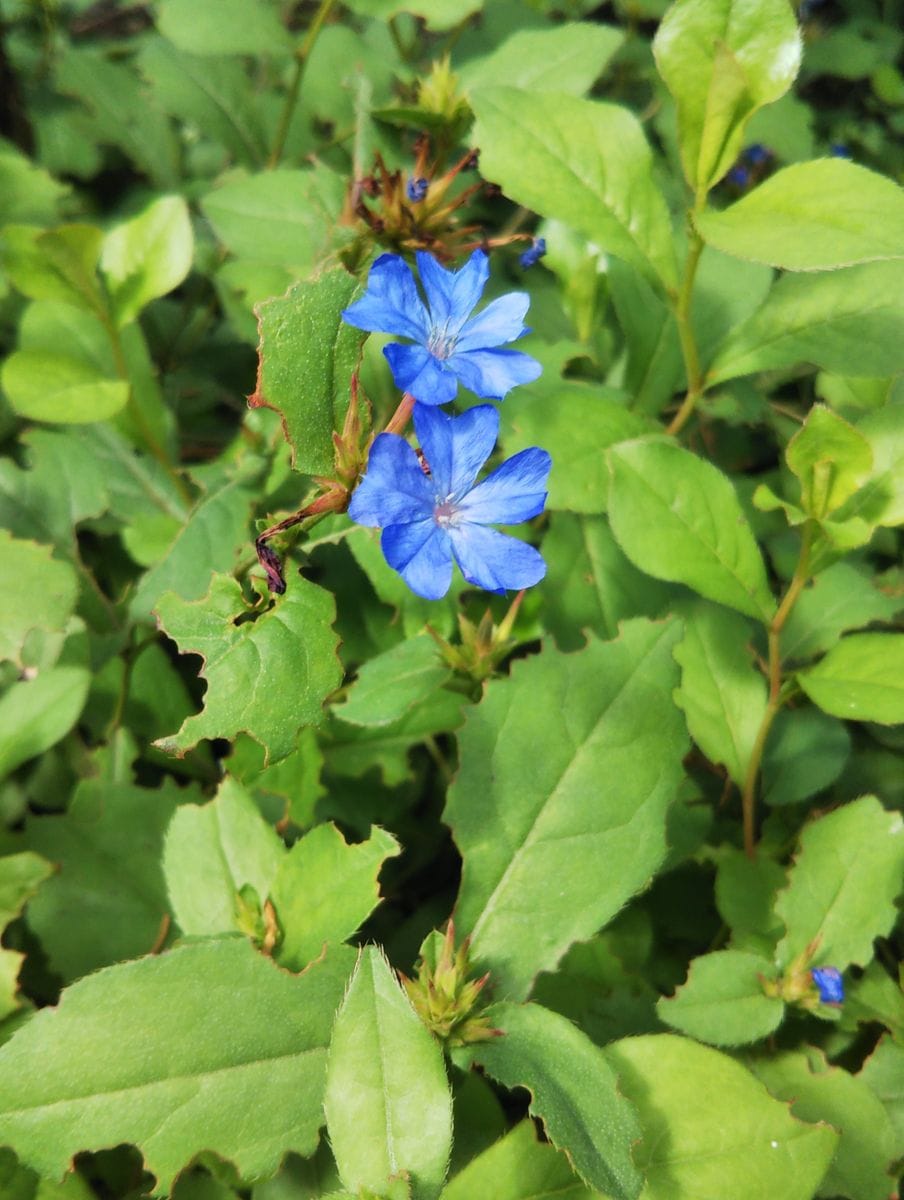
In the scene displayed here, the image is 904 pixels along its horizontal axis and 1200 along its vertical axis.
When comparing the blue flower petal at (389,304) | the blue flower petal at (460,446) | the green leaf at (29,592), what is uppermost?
the blue flower petal at (389,304)

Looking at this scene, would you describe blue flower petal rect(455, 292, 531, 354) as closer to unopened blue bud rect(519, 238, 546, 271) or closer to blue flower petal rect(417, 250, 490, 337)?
blue flower petal rect(417, 250, 490, 337)

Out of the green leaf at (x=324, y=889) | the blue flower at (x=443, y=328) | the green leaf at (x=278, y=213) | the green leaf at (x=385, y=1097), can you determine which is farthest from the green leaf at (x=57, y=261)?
the green leaf at (x=385, y=1097)

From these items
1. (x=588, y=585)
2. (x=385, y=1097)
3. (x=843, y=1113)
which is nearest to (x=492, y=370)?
(x=588, y=585)

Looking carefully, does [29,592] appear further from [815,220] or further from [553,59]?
[553,59]

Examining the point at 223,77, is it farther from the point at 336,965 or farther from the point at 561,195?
the point at 336,965

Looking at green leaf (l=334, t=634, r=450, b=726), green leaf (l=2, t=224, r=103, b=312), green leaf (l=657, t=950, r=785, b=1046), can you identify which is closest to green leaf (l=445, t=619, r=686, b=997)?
green leaf (l=334, t=634, r=450, b=726)

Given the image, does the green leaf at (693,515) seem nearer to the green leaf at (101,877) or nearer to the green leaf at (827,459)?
the green leaf at (827,459)
